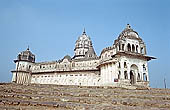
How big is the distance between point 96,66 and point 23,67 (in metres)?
26.0

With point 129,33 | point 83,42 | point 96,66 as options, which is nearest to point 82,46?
point 83,42

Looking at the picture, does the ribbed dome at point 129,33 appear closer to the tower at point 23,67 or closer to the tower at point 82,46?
the tower at point 82,46

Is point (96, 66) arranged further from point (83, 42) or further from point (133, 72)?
point (83, 42)

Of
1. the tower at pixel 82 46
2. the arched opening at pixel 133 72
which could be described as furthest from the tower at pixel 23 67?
the arched opening at pixel 133 72

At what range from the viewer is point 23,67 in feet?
171

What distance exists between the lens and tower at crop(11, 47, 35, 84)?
50.8 meters

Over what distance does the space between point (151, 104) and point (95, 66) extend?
30.7m

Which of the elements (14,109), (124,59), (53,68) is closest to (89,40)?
(53,68)

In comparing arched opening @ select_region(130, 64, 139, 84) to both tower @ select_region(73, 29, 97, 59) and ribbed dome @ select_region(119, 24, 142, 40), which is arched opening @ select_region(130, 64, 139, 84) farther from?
tower @ select_region(73, 29, 97, 59)

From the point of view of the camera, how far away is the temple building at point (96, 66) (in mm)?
30391

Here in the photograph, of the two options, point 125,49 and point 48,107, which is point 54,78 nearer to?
point 125,49

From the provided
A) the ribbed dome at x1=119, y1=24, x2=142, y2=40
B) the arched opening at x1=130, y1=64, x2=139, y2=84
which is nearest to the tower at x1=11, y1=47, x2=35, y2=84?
the ribbed dome at x1=119, y1=24, x2=142, y2=40

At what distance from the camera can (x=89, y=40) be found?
65.8 m

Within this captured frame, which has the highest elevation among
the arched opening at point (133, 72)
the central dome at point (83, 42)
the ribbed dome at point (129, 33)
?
the central dome at point (83, 42)
